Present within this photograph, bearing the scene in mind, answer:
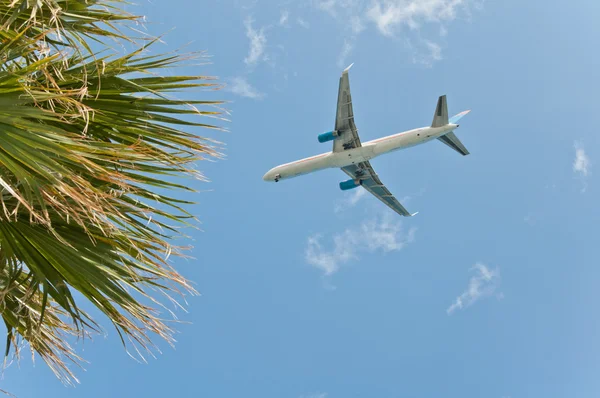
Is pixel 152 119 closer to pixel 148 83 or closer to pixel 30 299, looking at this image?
pixel 148 83

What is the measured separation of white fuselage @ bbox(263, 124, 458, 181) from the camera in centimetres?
2912

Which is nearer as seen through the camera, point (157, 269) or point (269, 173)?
point (157, 269)

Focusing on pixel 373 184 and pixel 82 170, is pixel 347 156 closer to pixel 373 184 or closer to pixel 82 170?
pixel 373 184

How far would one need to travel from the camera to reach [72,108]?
3117 millimetres

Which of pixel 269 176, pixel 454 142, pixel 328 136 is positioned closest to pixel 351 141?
pixel 328 136

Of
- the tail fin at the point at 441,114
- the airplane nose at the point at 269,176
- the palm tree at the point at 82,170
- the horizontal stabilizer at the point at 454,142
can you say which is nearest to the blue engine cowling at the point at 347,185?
the airplane nose at the point at 269,176

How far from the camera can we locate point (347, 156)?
31.2 m

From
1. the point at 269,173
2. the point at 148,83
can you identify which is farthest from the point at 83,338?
the point at 269,173

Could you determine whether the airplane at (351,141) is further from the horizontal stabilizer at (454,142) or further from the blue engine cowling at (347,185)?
the blue engine cowling at (347,185)

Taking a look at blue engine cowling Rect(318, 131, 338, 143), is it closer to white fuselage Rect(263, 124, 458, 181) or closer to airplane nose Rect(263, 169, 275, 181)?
white fuselage Rect(263, 124, 458, 181)

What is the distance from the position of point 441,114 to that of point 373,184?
9342 mm

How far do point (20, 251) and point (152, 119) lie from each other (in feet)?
3.72

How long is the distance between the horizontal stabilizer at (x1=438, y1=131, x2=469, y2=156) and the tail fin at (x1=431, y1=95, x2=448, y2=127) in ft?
5.42

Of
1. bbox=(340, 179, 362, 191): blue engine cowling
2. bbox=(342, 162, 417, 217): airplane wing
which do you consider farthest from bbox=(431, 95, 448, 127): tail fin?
bbox=(340, 179, 362, 191): blue engine cowling
